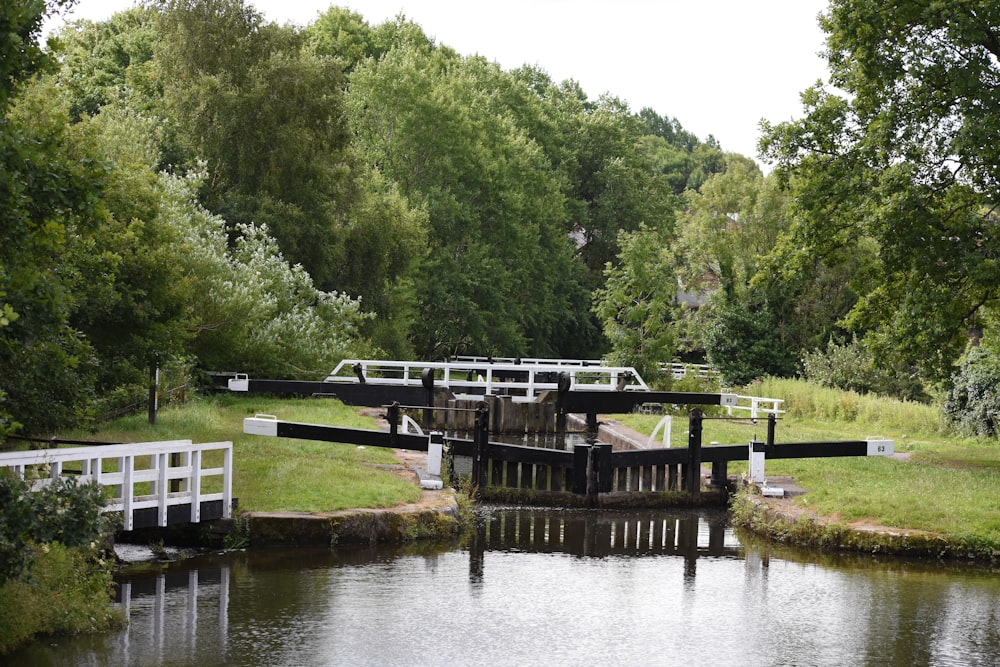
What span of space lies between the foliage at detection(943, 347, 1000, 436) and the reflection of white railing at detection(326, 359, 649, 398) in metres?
7.91

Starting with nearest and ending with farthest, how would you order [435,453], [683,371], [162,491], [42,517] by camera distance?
[42,517] → [162,491] → [435,453] → [683,371]

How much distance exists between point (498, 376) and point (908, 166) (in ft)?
70.4

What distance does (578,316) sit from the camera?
218 ft

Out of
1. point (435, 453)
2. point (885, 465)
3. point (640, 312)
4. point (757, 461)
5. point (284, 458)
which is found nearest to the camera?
point (435, 453)

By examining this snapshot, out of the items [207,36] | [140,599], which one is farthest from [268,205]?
[140,599]

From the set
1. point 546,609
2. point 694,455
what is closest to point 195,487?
point 546,609

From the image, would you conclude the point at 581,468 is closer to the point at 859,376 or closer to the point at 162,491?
the point at 162,491

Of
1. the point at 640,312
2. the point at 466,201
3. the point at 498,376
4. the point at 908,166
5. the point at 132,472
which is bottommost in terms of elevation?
the point at 132,472

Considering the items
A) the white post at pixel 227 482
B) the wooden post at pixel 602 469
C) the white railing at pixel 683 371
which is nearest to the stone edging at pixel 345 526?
the white post at pixel 227 482

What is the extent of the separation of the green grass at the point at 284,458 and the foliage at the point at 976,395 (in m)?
14.8

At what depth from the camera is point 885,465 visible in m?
24.2

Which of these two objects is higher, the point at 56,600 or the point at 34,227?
the point at 34,227

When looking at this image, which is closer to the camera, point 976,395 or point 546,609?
point 546,609

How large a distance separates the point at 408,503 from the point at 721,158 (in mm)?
137238
